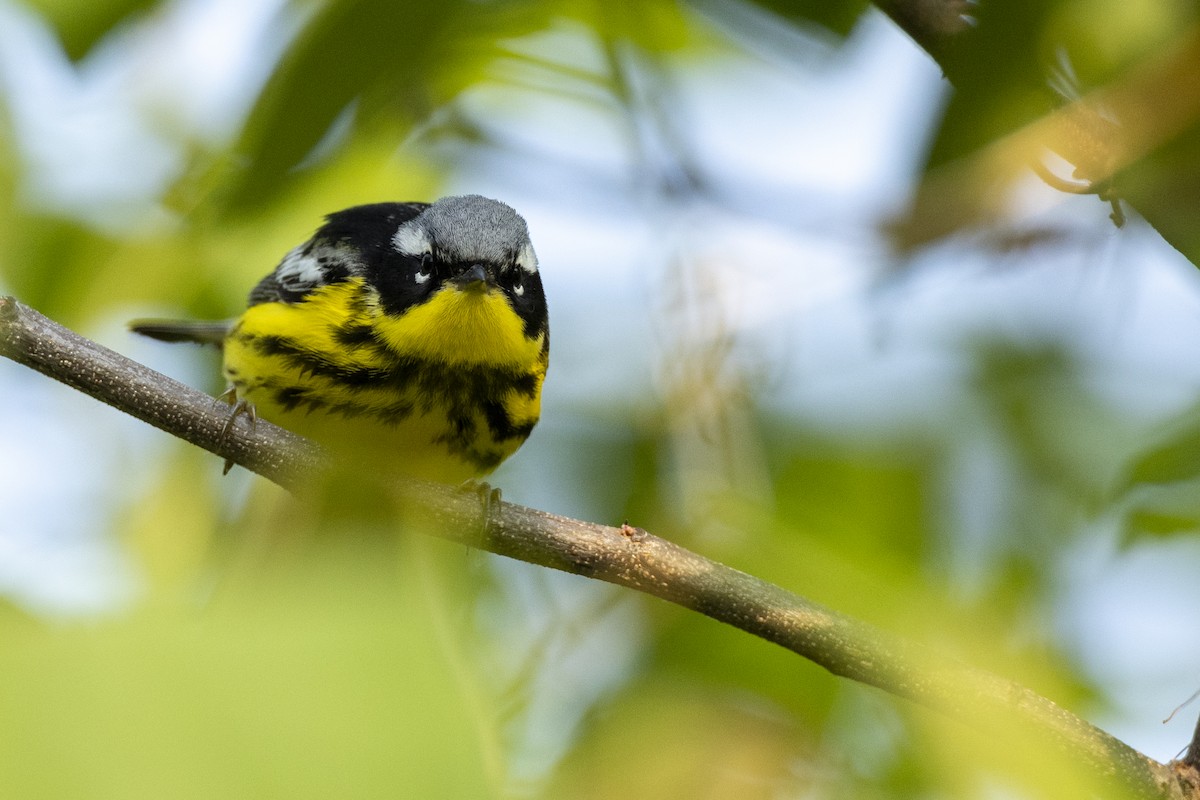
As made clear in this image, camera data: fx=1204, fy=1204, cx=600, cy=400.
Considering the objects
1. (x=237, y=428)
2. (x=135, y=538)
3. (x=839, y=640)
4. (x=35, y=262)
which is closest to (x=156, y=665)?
(x=135, y=538)

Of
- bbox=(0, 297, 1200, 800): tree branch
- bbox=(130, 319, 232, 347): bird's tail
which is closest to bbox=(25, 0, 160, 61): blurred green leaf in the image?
bbox=(0, 297, 1200, 800): tree branch

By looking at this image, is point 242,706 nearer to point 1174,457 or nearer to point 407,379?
point 1174,457

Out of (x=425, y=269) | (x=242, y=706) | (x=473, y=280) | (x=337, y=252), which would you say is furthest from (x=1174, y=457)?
(x=337, y=252)

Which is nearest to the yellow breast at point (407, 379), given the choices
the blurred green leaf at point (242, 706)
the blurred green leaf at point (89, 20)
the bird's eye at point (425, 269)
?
the bird's eye at point (425, 269)

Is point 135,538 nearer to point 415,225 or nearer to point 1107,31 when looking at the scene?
point 1107,31

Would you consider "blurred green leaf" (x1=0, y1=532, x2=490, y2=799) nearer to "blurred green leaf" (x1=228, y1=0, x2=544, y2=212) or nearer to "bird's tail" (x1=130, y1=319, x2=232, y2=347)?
"blurred green leaf" (x1=228, y1=0, x2=544, y2=212)

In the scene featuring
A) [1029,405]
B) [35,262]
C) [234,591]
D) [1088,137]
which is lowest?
[1029,405]
